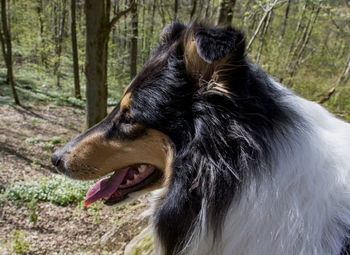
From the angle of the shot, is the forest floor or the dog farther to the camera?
the forest floor

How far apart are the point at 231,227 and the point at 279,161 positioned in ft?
1.66

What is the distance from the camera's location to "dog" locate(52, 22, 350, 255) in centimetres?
143

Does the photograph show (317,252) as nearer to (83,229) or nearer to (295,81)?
(83,229)

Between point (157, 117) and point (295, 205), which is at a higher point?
point (157, 117)

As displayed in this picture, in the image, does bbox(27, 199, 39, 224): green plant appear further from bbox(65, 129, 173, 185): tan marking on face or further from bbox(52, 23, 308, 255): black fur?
bbox(52, 23, 308, 255): black fur

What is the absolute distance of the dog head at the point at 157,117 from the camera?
1503mm

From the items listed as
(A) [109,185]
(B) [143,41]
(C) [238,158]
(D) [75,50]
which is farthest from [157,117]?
(B) [143,41]

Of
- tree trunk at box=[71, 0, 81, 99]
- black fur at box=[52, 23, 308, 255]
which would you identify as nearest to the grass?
black fur at box=[52, 23, 308, 255]

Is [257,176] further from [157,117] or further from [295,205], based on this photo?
[157,117]

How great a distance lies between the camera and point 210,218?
158 cm

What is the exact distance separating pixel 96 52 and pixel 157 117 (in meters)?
5.71

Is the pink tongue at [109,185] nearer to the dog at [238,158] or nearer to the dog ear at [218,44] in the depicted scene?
the dog at [238,158]

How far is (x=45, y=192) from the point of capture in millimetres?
5887

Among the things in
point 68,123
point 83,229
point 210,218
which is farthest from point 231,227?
point 68,123
